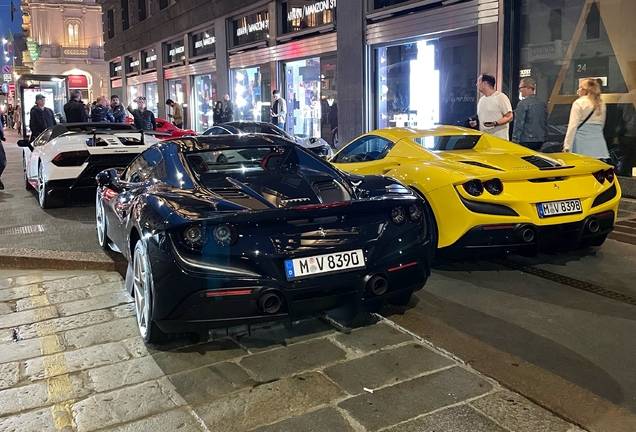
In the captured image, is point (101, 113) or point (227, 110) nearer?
point (101, 113)

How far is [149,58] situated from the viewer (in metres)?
32.4

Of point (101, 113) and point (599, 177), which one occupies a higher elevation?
point (101, 113)

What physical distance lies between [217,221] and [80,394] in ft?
3.79

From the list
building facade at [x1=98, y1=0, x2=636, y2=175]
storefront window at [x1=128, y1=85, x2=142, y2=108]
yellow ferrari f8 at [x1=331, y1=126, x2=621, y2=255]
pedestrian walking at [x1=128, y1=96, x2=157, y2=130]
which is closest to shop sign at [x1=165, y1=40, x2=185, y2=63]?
building facade at [x1=98, y1=0, x2=636, y2=175]

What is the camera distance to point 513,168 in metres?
5.40

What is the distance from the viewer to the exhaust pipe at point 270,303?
11.6 ft

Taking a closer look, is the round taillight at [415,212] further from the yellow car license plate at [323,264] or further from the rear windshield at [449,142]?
the rear windshield at [449,142]

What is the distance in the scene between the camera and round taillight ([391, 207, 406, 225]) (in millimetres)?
3953

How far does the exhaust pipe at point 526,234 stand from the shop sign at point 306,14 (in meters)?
12.4

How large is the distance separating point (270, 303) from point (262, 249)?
0.31 m

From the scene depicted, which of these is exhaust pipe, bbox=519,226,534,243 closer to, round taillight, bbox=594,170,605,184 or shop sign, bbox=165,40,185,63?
round taillight, bbox=594,170,605,184

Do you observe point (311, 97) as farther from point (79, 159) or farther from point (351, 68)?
point (79, 159)

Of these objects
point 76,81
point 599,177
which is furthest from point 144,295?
point 76,81

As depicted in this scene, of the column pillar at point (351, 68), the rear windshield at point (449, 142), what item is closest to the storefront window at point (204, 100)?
the column pillar at point (351, 68)
